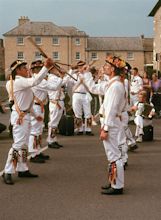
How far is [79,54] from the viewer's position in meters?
86.8

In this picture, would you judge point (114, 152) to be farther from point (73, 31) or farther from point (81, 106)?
point (73, 31)

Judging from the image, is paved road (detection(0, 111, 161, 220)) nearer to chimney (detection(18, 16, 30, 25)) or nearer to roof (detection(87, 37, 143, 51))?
roof (detection(87, 37, 143, 51))

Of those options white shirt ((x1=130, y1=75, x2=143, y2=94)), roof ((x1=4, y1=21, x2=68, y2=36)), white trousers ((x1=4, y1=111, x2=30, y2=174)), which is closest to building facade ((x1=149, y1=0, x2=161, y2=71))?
white shirt ((x1=130, y1=75, x2=143, y2=94))

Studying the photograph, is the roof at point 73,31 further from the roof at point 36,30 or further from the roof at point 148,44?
the roof at point 148,44

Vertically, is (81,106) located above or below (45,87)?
below

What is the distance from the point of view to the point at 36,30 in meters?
87.7

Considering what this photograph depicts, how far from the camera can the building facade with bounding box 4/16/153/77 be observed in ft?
282

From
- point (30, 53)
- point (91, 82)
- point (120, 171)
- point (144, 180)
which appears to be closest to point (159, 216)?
point (120, 171)

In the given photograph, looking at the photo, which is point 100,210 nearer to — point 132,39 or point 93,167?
point 93,167

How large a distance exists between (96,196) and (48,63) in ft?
6.90

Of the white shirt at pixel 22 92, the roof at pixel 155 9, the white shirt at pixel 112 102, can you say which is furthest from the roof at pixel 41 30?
the white shirt at pixel 112 102

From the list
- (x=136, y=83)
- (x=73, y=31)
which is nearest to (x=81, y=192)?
(x=136, y=83)

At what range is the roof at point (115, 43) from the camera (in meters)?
89.1

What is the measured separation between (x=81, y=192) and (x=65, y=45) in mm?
81715
